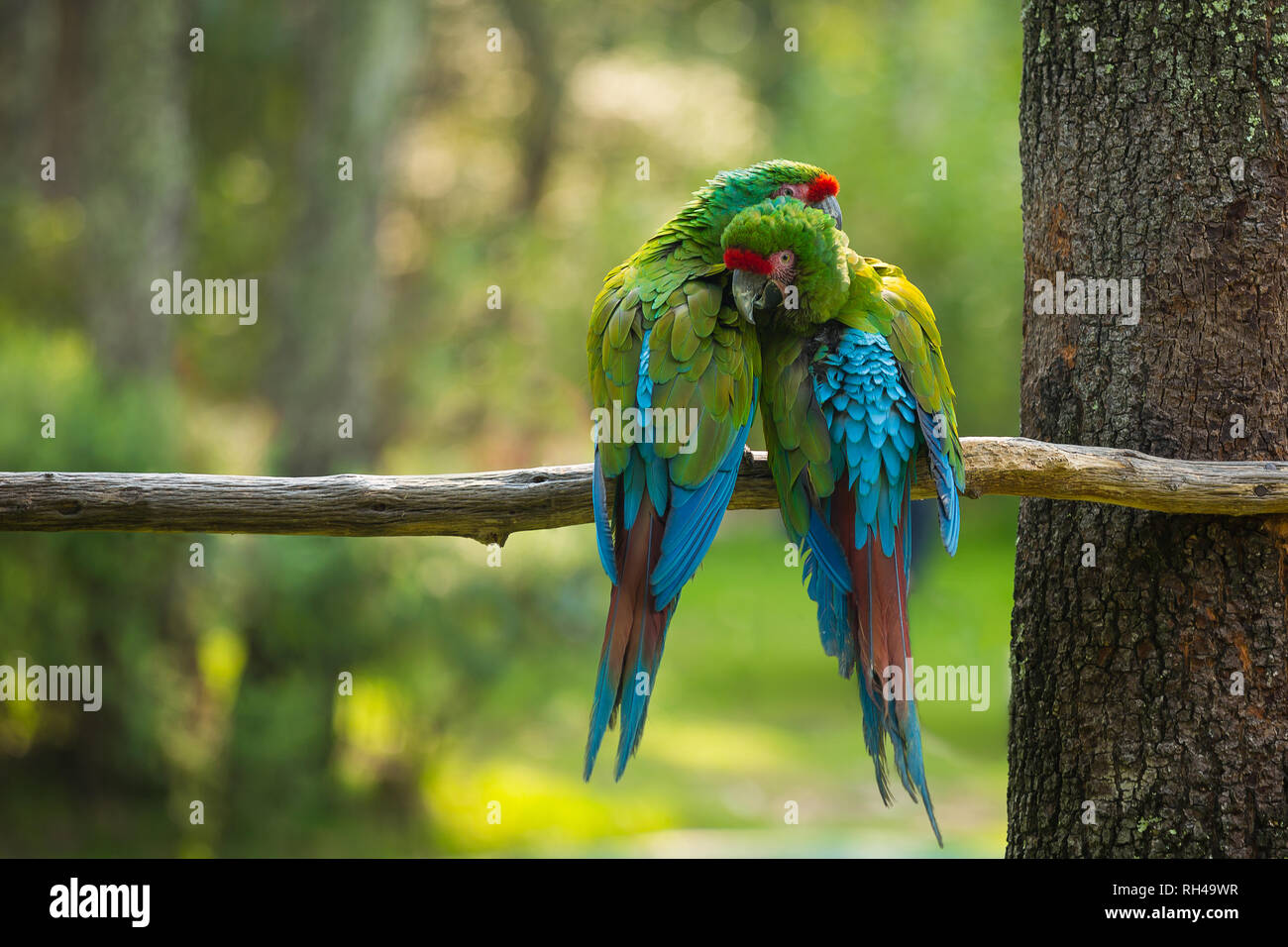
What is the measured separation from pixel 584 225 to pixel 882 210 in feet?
8.28

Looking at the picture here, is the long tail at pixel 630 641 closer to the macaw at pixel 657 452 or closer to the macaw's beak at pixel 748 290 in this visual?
the macaw at pixel 657 452

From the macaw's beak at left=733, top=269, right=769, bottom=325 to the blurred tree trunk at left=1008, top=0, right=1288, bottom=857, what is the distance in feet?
2.32

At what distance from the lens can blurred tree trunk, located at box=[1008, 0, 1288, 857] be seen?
221 cm

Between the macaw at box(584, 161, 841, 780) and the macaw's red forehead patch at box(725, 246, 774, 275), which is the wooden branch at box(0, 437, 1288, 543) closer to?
the macaw at box(584, 161, 841, 780)

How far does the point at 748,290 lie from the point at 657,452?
39cm

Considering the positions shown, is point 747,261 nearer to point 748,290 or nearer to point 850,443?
point 748,290

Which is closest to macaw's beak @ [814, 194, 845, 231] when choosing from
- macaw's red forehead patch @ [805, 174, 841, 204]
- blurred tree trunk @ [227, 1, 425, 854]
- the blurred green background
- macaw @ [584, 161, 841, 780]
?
macaw's red forehead patch @ [805, 174, 841, 204]

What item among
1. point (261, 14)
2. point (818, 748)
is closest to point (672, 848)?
point (818, 748)

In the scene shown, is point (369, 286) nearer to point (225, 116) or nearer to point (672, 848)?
point (225, 116)

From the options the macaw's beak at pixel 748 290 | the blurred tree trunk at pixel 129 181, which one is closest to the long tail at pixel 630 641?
the macaw's beak at pixel 748 290

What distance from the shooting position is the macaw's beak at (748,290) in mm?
2215

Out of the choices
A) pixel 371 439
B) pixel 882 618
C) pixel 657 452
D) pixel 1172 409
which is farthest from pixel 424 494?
pixel 371 439

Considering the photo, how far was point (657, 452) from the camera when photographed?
2.17m

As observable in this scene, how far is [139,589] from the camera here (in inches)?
186
